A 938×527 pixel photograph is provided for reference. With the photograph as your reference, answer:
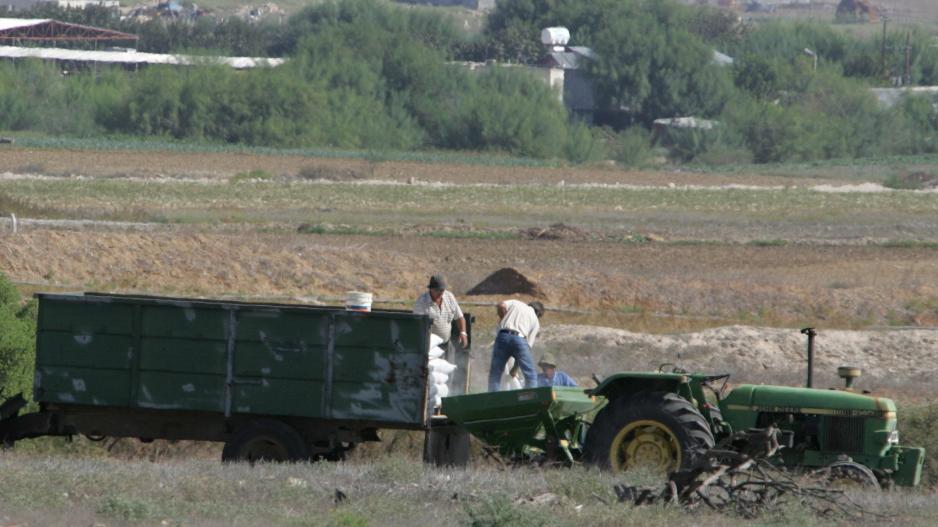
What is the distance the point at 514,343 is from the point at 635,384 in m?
1.86

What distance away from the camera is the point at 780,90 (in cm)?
13512

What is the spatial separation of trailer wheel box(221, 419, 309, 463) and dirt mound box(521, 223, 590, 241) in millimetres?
30485

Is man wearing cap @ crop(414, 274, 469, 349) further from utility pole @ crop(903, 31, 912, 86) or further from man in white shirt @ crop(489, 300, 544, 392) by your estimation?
utility pole @ crop(903, 31, 912, 86)

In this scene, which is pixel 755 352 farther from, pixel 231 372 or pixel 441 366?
pixel 231 372

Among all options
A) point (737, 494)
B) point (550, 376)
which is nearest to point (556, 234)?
point (550, 376)

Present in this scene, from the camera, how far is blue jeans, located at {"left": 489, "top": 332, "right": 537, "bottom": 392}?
13.8m

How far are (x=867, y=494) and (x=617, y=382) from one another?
7.34ft

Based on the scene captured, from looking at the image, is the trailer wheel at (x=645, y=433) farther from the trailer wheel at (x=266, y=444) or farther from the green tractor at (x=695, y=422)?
the trailer wheel at (x=266, y=444)

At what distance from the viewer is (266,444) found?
12.5 meters

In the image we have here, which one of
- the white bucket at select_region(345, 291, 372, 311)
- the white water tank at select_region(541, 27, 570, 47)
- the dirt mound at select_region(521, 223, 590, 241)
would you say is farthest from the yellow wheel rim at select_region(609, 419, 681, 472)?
the white water tank at select_region(541, 27, 570, 47)

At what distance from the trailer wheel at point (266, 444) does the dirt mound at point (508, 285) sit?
16.3 meters

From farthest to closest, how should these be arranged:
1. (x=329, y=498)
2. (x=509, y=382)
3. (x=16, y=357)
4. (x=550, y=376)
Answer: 1. (x=16, y=357)
2. (x=550, y=376)
3. (x=509, y=382)
4. (x=329, y=498)

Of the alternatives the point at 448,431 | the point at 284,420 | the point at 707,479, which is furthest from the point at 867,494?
the point at 284,420

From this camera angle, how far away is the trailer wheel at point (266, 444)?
12.4 meters
